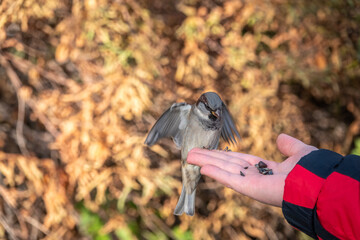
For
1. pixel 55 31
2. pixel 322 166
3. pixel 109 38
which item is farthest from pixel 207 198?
pixel 322 166

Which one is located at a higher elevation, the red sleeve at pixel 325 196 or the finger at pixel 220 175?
the red sleeve at pixel 325 196

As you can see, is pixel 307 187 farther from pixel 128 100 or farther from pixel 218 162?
pixel 128 100

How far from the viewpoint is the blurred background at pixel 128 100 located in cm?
261

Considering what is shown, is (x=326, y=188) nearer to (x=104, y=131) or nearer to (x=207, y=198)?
(x=104, y=131)

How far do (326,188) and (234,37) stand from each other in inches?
82.1

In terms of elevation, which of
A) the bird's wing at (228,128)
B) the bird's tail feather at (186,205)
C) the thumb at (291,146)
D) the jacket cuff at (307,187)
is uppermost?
the jacket cuff at (307,187)

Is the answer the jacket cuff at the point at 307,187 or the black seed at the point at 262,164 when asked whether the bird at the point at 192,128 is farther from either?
the jacket cuff at the point at 307,187

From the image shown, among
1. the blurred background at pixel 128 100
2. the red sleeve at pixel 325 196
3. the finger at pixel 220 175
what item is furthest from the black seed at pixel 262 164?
the blurred background at pixel 128 100

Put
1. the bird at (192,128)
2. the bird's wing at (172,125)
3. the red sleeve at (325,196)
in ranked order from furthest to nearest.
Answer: the bird's wing at (172,125) < the bird at (192,128) < the red sleeve at (325,196)

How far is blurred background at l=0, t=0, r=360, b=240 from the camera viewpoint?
8.57 feet

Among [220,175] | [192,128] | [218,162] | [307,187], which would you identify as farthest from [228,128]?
[307,187]

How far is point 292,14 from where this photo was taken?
3188mm

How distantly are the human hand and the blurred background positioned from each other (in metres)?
0.85

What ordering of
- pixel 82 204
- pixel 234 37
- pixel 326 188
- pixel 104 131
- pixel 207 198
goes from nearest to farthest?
1. pixel 326 188
2. pixel 104 131
3. pixel 82 204
4. pixel 234 37
5. pixel 207 198
